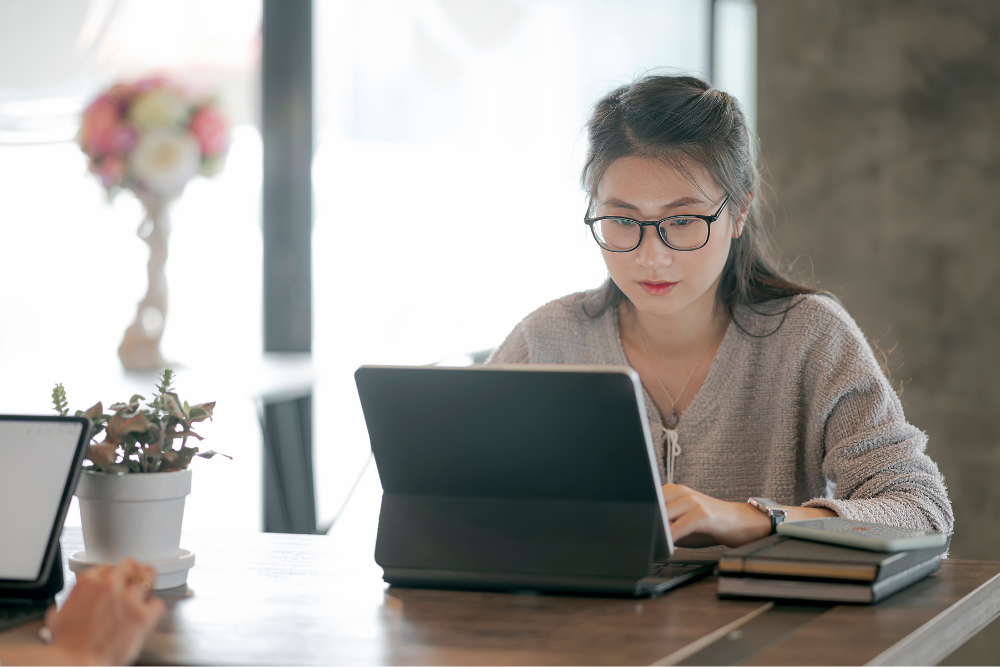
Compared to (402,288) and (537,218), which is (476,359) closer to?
(402,288)

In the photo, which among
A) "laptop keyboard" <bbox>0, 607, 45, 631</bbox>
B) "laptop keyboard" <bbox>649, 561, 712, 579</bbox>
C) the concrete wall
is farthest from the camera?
the concrete wall

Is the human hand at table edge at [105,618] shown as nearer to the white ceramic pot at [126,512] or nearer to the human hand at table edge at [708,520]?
the white ceramic pot at [126,512]

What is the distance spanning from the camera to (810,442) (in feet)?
5.25

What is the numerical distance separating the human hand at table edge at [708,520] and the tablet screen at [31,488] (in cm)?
65

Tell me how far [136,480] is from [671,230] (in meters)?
0.85

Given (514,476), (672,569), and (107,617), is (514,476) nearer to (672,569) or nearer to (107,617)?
(672,569)

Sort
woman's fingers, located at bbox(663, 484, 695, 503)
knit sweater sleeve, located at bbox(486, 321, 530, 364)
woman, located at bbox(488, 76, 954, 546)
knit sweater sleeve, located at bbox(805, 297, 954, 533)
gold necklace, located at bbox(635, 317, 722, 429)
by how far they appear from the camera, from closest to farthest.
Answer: woman's fingers, located at bbox(663, 484, 695, 503) → knit sweater sleeve, located at bbox(805, 297, 954, 533) → woman, located at bbox(488, 76, 954, 546) → gold necklace, located at bbox(635, 317, 722, 429) → knit sweater sleeve, located at bbox(486, 321, 530, 364)

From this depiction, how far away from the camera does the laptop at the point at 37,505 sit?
1.03 metres

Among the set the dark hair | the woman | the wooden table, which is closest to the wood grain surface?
the wooden table

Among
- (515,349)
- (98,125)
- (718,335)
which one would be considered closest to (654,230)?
(718,335)

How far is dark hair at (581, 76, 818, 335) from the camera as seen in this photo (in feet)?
5.17

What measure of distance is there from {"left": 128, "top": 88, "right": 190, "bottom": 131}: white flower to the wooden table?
1322mm

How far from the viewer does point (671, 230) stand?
5.05 ft

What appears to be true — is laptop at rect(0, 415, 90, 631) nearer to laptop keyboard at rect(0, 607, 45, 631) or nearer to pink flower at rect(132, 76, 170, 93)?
laptop keyboard at rect(0, 607, 45, 631)
